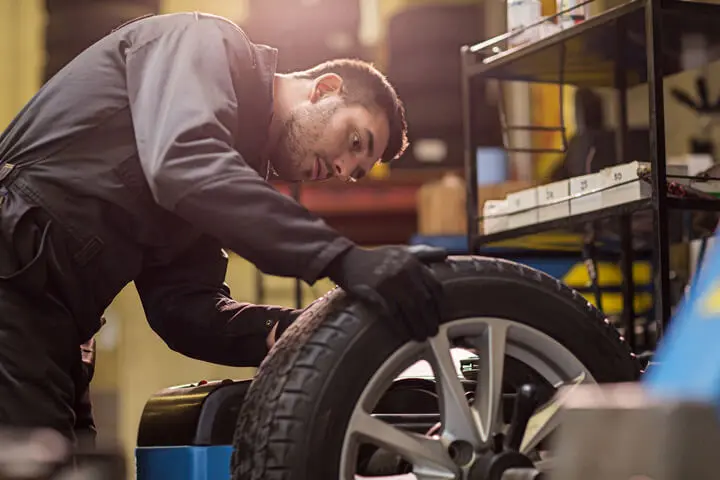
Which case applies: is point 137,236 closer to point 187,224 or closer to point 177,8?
point 187,224

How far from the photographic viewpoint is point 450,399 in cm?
129

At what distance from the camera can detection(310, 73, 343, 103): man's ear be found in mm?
1764

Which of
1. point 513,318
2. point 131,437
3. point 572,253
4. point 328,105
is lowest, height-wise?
point 131,437

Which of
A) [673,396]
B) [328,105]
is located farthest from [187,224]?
[673,396]

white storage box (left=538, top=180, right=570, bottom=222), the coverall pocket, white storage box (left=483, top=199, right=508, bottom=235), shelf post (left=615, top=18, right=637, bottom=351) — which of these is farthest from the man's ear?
shelf post (left=615, top=18, right=637, bottom=351)

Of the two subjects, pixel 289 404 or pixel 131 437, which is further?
pixel 131 437

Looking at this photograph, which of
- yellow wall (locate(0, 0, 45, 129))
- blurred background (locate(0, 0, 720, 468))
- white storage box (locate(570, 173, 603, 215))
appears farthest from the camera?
yellow wall (locate(0, 0, 45, 129))

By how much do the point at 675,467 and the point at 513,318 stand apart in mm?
494

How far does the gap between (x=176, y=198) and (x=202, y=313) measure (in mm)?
478

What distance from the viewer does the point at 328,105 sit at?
5.76ft

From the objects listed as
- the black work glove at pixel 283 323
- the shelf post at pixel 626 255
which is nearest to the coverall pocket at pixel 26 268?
the black work glove at pixel 283 323

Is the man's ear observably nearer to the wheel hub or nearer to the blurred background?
the wheel hub

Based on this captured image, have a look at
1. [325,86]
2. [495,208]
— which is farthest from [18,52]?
[325,86]

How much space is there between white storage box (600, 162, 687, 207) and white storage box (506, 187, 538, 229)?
279 millimetres
